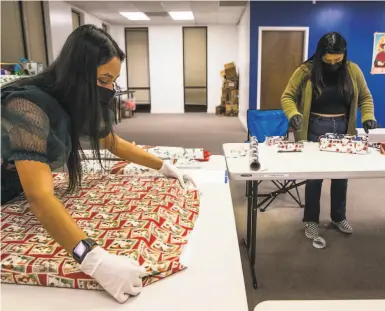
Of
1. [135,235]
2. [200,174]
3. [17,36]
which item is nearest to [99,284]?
[135,235]

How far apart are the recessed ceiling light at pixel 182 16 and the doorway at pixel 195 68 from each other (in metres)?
1.03

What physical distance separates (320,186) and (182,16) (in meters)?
7.33

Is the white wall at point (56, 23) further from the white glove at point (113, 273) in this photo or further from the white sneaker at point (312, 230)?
the white glove at point (113, 273)

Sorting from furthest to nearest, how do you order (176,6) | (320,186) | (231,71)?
1. (231,71)
2. (176,6)
3. (320,186)

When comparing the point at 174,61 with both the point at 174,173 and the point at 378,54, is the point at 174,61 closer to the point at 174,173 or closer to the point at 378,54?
the point at 378,54

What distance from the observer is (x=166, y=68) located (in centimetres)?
1023

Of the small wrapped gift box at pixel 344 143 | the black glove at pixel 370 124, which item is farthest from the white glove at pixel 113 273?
the black glove at pixel 370 124

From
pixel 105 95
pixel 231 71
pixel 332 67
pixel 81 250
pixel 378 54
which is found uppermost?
pixel 378 54

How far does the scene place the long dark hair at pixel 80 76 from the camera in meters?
1.09

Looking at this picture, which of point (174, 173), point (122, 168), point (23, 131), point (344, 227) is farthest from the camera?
point (344, 227)

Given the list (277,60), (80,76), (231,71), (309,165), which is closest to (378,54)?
(277,60)

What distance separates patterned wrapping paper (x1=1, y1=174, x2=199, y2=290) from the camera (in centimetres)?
→ 91

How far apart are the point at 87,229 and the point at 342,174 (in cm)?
136

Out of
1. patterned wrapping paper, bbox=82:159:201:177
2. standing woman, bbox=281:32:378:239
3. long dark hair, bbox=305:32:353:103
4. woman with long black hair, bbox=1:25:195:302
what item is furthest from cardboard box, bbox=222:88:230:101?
woman with long black hair, bbox=1:25:195:302
